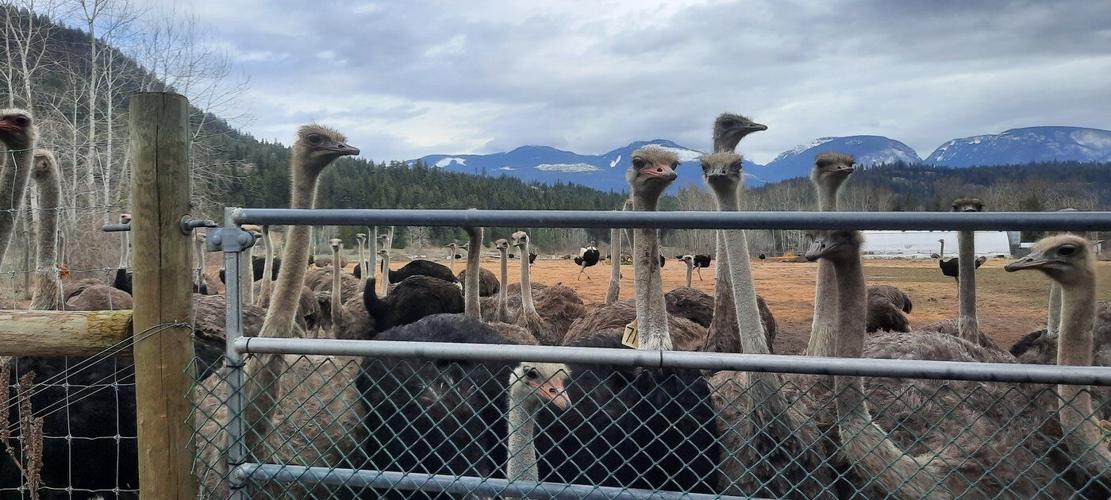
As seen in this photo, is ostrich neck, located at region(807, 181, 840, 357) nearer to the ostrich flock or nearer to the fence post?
the ostrich flock

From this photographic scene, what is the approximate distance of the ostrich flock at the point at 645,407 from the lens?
2902 millimetres

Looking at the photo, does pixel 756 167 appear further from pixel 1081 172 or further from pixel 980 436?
pixel 980 436

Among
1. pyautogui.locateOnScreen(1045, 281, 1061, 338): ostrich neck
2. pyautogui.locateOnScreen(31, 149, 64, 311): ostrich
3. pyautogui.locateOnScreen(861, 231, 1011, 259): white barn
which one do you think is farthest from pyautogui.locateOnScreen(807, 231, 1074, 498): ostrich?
pyautogui.locateOnScreen(861, 231, 1011, 259): white barn

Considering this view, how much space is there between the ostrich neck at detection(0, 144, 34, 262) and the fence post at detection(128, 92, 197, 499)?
2.82m

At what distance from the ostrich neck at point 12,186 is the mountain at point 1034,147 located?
176827 millimetres

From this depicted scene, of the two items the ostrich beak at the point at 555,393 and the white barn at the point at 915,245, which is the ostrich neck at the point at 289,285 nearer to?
the ostrich beak at the point at 555,393

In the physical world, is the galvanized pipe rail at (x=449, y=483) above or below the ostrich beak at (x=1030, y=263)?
below

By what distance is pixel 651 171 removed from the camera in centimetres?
467

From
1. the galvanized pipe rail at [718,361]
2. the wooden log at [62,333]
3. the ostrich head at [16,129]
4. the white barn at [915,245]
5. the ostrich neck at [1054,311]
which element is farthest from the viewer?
the white barn at [915,245]

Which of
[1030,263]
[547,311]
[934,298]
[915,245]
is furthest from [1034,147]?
[1030,263]

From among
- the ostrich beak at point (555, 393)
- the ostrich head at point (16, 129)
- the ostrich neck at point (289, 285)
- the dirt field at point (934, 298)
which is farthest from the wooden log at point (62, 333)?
the dirt field at point (934, 298)

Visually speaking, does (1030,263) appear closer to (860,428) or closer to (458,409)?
(860,428)

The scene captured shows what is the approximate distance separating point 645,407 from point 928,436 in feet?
4.00

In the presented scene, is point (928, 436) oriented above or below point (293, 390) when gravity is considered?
below
